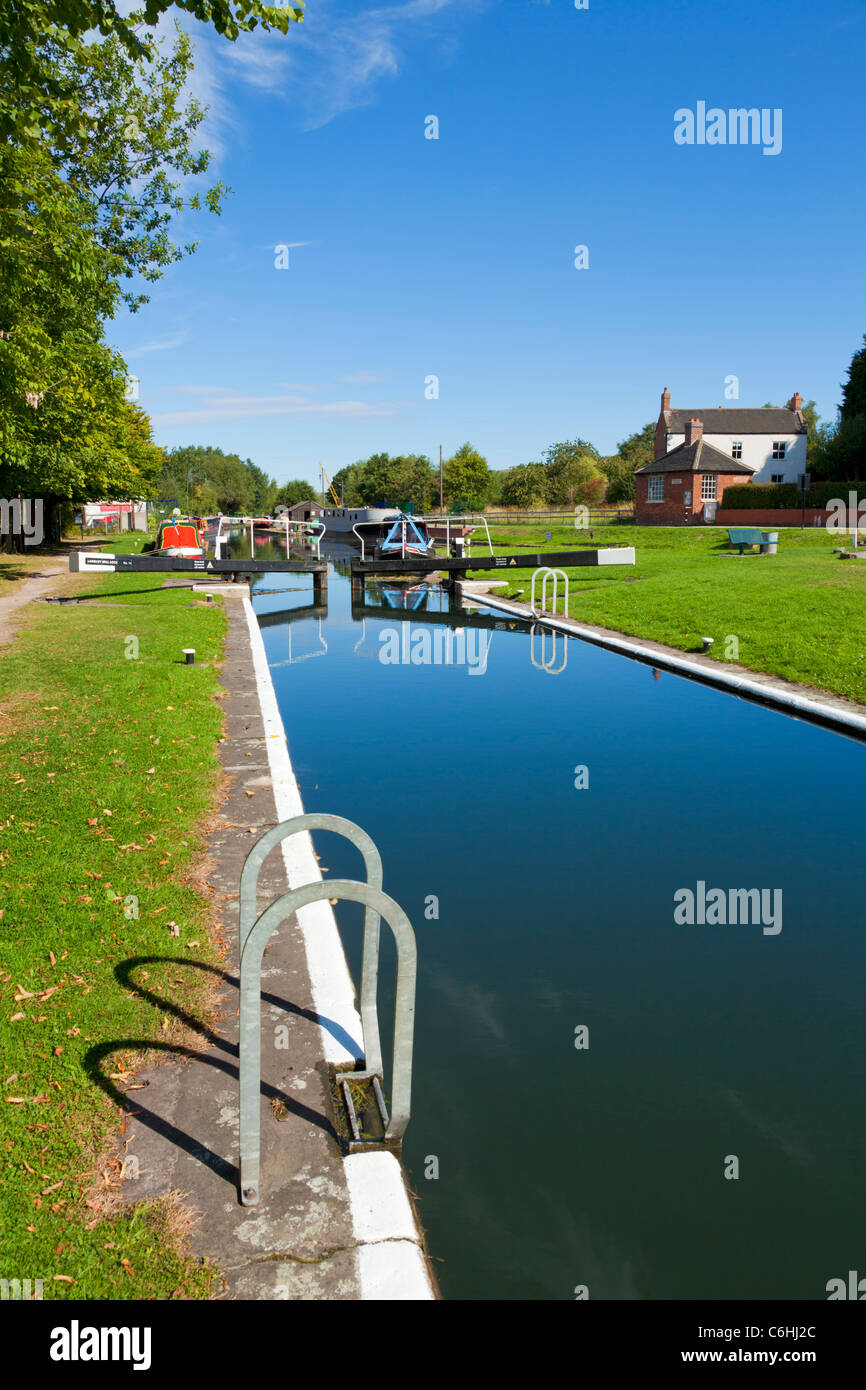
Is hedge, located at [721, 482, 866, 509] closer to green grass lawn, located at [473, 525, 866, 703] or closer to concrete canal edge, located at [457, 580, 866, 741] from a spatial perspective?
green grass lawn, located at [473, 525, 866, 703]

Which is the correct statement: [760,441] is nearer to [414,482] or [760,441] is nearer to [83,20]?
[414,482]

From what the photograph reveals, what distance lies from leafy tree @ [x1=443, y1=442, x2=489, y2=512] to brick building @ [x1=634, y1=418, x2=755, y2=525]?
2471 cm

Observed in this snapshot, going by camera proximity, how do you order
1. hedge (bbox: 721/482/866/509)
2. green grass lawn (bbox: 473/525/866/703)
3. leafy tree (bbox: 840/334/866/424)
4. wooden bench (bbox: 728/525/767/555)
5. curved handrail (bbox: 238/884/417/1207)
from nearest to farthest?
curved handrail (bbox: 238/884/417/1207)
green grass lawn (bbox: 473/525/866/703)
wooden bench (bbox: 728/525/767/555)
hedge (bbox: 721/482/866/509)
leafy tree (bbox: 840/334/866/424)

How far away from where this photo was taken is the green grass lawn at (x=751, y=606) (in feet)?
47.7

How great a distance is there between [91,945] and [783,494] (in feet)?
180

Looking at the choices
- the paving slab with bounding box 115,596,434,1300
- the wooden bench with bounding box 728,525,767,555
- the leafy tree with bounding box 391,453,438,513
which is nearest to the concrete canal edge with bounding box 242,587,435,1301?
the paving slab with bounding box 115,596,434,1300

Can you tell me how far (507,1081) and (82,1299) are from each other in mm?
2245

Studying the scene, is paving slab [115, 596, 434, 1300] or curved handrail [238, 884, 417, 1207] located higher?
curved handrail [238, 884, 417, 1207]

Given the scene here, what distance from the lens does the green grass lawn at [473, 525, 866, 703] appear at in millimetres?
14531

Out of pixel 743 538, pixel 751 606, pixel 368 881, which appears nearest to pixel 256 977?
pixel 368 881

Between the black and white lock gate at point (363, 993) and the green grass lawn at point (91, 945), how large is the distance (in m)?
0.48

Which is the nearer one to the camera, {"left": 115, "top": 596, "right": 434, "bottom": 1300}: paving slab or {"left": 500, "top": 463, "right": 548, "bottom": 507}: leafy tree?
{"left": 115, "top": 596, "right": 434, "bottom": 1300}: paving slab

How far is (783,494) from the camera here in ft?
173
